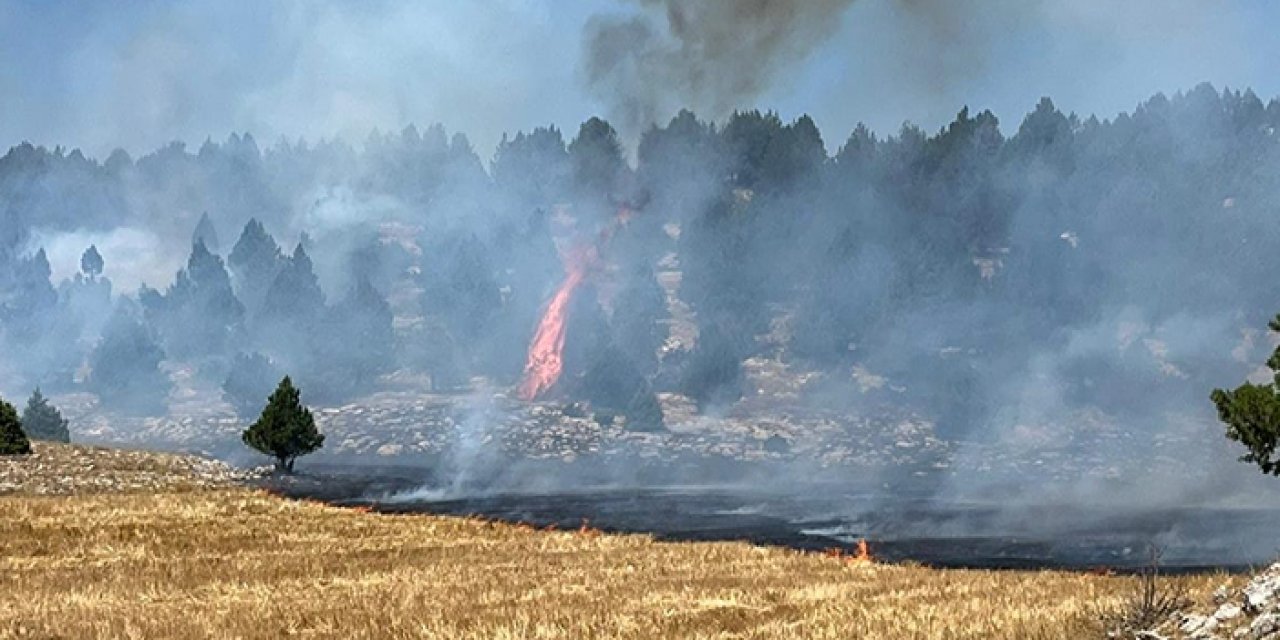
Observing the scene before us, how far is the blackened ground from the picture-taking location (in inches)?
2431

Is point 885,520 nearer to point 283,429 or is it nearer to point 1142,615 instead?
point 283,429

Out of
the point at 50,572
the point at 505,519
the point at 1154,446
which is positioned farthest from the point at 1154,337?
the point at 50,572

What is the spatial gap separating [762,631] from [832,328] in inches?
7017

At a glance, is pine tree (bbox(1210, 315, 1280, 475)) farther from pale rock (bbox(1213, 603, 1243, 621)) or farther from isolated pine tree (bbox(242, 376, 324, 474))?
isolated pine tree (bbox(242, 376, 324, 474))

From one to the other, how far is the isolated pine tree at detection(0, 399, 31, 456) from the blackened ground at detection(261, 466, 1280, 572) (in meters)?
16.8

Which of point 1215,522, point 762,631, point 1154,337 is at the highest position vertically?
point 1154,337

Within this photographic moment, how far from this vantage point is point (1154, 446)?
161 metres

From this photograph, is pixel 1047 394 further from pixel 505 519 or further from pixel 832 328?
pixel 505 519

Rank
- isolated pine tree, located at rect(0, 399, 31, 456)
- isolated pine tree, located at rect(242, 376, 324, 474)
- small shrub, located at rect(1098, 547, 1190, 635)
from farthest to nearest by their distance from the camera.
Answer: isolated pine tree, located at rect(242, 376, 324, 474)
isolated pine tree, located at rect(0, 399, 31, 456)
small shrub, located at rect(1098, 547, 1190, 635)

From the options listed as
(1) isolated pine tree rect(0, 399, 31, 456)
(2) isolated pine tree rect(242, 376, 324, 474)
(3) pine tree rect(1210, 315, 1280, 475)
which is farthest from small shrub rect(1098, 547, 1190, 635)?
(2) isolated pine tree rect(242, 376, 324, 474)

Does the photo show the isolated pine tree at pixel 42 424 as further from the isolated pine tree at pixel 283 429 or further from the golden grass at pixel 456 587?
the golden grass at pixel 456 587

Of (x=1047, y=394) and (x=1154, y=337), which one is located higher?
(x=1154, y=337)

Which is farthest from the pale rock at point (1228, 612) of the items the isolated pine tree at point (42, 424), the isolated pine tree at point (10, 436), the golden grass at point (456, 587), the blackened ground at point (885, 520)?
the isolated pine tree at point (42, 424)

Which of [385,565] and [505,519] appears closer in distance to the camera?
[385,565]
